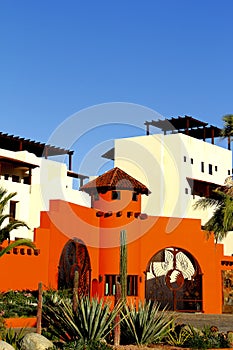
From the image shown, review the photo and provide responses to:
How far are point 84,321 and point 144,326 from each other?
6.27 feet

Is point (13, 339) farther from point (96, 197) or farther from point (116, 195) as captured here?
point (96, 197)

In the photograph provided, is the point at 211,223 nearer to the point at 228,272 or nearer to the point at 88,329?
the point at 228,272

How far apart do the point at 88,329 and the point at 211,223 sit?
14.4 m

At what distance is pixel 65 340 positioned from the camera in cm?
1706

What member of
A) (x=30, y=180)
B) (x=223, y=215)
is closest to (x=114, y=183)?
(x=223, y=215)

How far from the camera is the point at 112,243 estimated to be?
33250 millimetres

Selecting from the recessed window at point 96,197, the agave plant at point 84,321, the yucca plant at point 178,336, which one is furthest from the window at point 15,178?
the agave plant at point 84,321

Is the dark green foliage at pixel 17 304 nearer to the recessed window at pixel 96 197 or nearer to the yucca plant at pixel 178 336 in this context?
the yucca plant at pixel 178 336

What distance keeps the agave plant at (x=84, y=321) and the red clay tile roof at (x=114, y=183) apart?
1704cm

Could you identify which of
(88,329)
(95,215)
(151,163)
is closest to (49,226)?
(95,215)

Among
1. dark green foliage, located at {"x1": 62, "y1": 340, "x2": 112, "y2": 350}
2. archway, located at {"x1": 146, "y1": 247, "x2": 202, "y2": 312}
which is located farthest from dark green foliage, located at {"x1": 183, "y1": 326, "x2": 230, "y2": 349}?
archway, located at {"x1": 146, "y1": 247, "x2": 202, "y2": 312}

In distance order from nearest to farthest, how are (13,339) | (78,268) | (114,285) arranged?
1. (13,339)
2. (114,285)
3. (78,268)

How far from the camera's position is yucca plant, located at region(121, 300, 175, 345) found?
683 inches

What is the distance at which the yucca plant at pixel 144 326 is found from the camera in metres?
17.3
